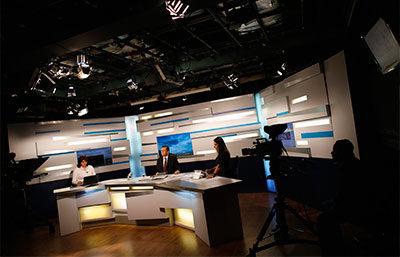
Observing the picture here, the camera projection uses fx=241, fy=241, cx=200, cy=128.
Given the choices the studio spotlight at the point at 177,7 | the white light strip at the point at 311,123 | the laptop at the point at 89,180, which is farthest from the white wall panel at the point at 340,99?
the laptop at the point at 89,180

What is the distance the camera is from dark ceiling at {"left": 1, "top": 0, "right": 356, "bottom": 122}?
3.08m

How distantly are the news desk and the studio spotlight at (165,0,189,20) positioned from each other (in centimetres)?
226

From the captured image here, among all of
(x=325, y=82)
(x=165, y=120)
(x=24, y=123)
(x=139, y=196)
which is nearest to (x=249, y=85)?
(x=165, y=120)

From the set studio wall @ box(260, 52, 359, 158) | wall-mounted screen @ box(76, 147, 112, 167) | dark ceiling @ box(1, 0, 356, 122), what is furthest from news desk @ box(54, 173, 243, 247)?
dark ceiling @ box(1, 0, 356, 122)

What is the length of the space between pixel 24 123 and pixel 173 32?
5.25 metres

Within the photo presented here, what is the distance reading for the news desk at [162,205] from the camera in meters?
3.57

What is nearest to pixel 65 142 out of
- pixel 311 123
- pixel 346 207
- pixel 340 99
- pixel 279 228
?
pixel 279 228

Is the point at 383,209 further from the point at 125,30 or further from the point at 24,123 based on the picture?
the point at 24,123

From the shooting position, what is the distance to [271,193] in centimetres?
634

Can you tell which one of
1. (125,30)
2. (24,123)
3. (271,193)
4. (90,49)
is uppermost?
(90,49)

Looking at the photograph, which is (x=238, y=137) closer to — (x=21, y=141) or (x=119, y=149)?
(x=119, y=149)

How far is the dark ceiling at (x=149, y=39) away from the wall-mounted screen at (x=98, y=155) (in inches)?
66.3

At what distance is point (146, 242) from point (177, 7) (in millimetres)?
3565

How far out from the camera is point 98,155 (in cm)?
745
